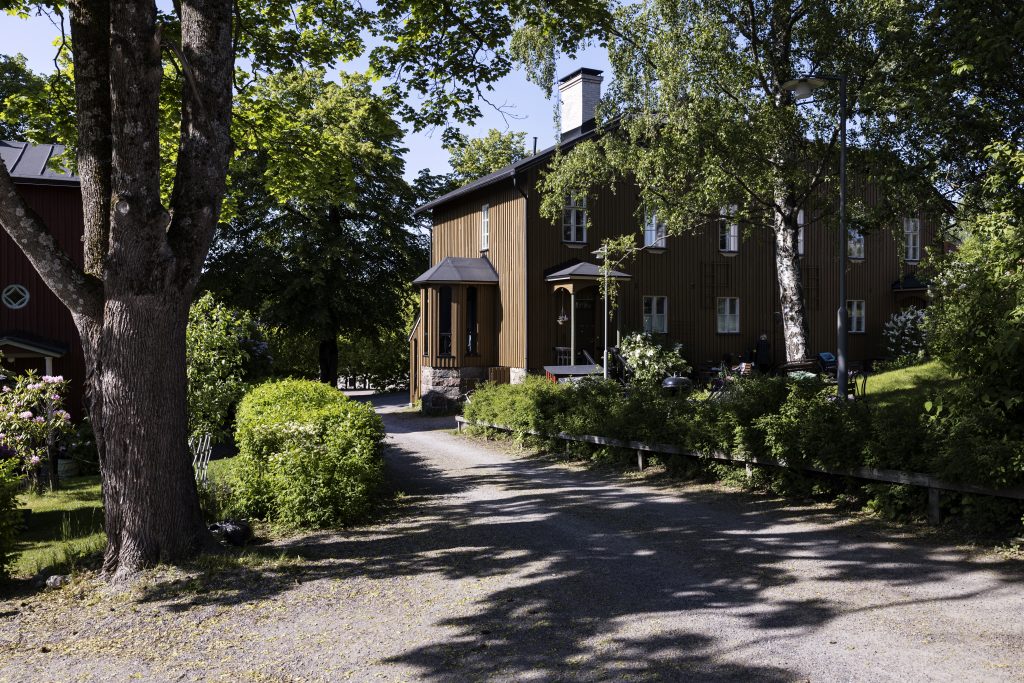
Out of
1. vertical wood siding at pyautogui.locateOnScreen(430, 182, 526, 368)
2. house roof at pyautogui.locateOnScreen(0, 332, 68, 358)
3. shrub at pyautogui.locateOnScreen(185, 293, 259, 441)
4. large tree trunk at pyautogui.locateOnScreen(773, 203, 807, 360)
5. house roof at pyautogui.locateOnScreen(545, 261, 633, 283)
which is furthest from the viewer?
vertical wood siding at pyautogui.locateOnScreen(430, 182, 526, 368)

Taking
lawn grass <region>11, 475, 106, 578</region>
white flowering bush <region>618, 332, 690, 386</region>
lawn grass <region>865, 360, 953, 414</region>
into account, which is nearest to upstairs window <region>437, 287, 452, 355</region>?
white flowering bush <region>618, 332, 690, 386</region>

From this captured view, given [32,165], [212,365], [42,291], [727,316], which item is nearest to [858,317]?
[727,316]

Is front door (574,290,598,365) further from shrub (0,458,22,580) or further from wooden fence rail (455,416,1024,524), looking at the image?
shrub (0,458,22,580)

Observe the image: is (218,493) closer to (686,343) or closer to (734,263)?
(686,343)

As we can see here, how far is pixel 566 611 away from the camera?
19.8ft

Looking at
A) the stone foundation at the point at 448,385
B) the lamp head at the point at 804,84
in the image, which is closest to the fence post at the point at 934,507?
the lamp head at the point at 804,84

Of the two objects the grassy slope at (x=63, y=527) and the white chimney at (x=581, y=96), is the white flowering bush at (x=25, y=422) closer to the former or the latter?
the grassy slope at (x=63, y=527)

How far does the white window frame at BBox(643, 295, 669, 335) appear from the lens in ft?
85.8

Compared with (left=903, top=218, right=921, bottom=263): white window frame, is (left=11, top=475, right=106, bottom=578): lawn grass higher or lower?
lower

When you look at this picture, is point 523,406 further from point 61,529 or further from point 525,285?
point 525,285

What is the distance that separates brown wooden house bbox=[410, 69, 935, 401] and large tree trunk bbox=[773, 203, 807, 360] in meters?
4.93

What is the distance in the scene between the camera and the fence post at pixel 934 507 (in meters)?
8.01

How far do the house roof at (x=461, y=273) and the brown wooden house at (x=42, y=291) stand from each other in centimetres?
982

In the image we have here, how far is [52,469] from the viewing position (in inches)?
586
